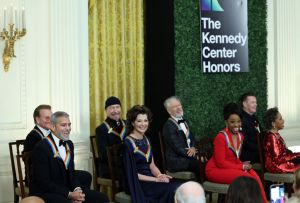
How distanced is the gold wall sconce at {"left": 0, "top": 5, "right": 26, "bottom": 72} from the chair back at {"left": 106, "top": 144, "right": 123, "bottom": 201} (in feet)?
4.97

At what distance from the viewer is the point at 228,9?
8.62 meters

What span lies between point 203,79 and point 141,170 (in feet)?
8.18

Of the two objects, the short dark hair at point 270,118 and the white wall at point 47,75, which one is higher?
the white wall at point 47,75

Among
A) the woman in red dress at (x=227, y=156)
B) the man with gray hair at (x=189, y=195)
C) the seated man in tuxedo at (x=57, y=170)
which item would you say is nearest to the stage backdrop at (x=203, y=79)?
the woman in red dress at (x=227, y=156)

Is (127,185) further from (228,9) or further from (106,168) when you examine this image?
(228,9)

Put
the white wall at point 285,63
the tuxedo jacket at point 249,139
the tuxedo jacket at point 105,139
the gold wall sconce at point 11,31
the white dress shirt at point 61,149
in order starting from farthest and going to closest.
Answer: the white wall at point 285,63 < the tuxedo jacket at point 249,139 < the tuxedo jacket at point 105,139 < the gold wall sconce at point 11,31 < the white dress shirt at point 61,149

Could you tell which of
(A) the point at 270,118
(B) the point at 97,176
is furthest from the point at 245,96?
(B) the point at 97,176

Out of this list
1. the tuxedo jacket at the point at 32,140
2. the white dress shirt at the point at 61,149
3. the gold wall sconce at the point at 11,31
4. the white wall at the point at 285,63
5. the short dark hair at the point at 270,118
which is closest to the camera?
the white dress shirt at the point at 61,149

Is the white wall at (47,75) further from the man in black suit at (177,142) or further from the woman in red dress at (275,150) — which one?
the woman in red dress at (275,150)

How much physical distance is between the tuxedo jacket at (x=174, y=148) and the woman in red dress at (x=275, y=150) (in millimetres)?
861

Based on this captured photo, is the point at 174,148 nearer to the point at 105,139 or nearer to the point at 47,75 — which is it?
the point at 105,139

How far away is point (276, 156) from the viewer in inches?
280

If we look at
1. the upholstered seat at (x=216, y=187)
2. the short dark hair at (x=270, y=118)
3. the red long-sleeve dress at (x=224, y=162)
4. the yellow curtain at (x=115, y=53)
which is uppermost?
the yellow curtain at (x=115, y=53)

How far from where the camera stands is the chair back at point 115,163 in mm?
6262
